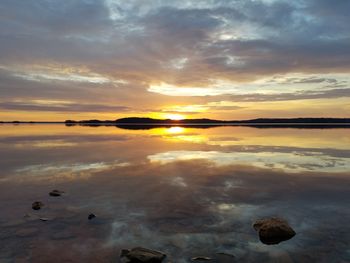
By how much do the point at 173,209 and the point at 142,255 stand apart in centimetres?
484

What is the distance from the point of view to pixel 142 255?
8.88m

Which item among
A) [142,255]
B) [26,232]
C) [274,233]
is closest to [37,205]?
[26,232]

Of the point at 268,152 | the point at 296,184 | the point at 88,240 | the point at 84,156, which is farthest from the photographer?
the point at 268,152

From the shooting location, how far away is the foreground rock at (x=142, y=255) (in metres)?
8.78

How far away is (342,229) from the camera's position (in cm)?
1129

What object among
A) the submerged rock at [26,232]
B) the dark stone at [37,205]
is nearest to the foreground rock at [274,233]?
the submerged rock at [26,232]

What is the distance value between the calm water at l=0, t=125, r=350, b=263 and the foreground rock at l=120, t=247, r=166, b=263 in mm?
344

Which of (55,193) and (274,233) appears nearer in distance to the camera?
(274,233)

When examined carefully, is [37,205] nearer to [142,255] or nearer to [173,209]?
[173,209]

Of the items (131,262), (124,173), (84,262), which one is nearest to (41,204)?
(84,262)

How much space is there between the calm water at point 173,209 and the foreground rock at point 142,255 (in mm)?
344

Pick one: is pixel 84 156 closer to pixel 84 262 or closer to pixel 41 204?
pixel 41 204

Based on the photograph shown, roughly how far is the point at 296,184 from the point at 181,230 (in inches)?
386

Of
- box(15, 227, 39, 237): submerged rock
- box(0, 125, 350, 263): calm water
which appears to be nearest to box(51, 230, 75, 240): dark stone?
box(0, 125, 350, 263): calm water
